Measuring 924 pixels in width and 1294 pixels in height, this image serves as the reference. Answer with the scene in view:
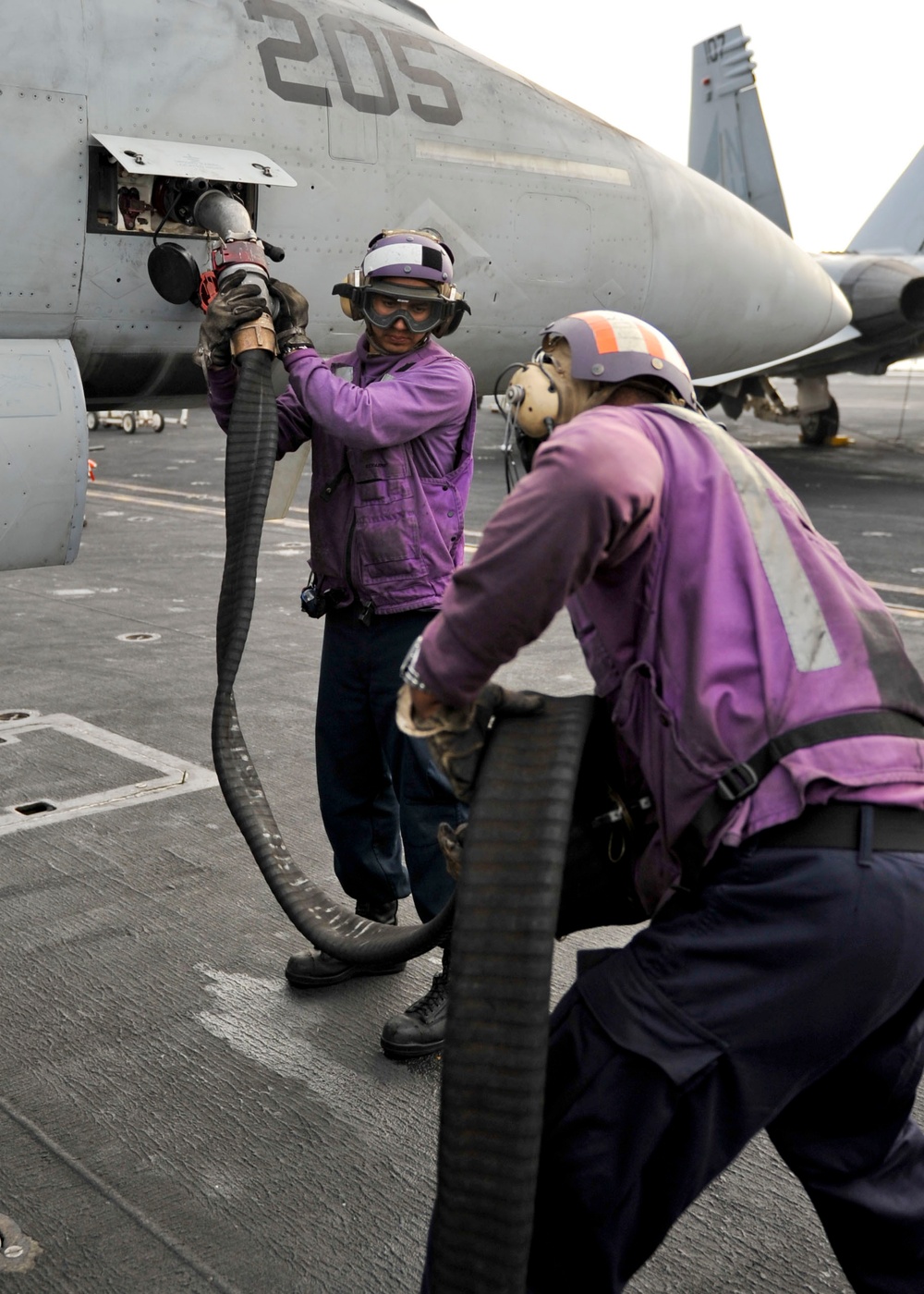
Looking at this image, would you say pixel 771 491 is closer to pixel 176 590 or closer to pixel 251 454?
pixel 251 454

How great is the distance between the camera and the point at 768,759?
1.79 meters

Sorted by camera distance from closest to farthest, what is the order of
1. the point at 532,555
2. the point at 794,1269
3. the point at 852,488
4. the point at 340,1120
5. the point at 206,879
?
the point at 532,555 < the point at 794,1269 < the point at 340,1120 < the point at 206,879 < the point at 852,488

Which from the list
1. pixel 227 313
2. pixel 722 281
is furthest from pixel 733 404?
pixel 227 313

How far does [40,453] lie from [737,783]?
306 centimetres

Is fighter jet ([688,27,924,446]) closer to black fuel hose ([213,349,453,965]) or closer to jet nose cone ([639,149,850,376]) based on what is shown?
jet nose cone ([639,149,850,376])

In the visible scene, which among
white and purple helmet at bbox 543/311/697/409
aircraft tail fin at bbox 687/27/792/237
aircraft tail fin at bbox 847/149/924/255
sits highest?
aircraft tail fin at bbox 687/27/792/237

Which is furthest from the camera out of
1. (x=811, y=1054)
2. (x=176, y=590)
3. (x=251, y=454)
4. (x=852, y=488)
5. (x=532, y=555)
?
(x=852, y=488)

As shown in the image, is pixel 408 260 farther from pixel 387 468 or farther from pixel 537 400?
pixel 537 400

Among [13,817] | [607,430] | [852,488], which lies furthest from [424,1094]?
[852,488]

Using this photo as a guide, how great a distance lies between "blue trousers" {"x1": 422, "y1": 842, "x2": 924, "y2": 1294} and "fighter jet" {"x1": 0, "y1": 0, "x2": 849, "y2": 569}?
102 inches

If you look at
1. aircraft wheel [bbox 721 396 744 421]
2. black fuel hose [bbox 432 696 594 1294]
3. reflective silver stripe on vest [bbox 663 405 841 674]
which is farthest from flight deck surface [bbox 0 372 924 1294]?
aircraft wheel [bbox 721 396 744 421]

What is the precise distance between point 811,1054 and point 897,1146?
364 millimetres

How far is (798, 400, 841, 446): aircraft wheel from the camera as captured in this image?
68.6ft

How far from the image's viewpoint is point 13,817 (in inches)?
186
